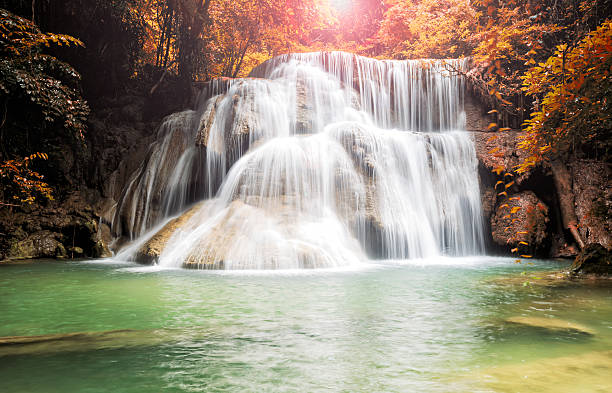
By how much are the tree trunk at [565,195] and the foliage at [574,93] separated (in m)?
4.53

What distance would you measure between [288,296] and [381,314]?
4.62ft

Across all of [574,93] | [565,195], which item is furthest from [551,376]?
[565,195]

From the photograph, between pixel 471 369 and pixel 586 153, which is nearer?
pixel 471 369

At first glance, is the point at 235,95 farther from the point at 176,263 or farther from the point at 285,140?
the point at 176,263

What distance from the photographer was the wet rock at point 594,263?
699cm

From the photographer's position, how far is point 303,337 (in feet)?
11.6

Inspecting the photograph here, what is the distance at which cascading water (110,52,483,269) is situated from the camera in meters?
9.12

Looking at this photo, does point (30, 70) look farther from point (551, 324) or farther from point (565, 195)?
point (565, 195)

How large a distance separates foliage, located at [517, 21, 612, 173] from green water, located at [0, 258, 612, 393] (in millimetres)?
2360

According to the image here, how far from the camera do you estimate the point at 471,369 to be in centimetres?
271

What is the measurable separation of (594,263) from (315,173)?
241 inches

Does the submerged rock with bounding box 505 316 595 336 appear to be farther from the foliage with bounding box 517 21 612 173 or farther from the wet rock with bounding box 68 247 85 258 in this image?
the wet rock with bounding box 68 247 85 258

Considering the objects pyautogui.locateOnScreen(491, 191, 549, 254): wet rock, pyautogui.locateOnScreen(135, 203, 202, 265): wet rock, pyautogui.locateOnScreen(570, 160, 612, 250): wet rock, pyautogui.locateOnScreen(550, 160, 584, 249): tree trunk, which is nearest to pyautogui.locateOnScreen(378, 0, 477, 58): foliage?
pyautogui.locateOnScreen(550, 160, 584, 249): tree trunk

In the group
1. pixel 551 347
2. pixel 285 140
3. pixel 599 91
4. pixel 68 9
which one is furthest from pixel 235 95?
pixel 551 347
